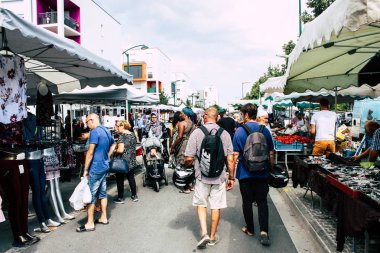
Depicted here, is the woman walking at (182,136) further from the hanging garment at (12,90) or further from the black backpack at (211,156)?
the hanging garment at (12,90)

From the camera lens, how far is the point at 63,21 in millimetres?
27906

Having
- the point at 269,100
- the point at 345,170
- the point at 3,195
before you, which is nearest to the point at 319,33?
the point at 345,170

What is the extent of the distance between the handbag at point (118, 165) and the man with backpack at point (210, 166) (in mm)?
2542

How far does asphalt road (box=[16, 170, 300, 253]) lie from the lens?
4434mm

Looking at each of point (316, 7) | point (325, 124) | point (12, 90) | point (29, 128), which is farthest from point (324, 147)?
point (316, 7)

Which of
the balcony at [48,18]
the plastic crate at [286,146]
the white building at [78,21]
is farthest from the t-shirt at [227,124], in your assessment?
the balcony at [48,18]

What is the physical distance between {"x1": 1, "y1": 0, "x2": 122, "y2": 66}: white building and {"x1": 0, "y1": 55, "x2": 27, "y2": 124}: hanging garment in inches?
677

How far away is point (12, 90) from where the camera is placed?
4.74 meters

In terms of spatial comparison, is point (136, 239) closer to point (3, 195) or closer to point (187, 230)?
Answer: point (187, 230)

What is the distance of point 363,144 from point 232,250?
3.97 meters

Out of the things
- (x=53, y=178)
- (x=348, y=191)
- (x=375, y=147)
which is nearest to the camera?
(x=348, y=191)

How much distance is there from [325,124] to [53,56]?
5.81 metres

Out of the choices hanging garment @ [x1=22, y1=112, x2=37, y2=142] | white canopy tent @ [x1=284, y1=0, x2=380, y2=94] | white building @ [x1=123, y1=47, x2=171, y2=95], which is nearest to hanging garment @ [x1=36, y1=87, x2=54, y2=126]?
hanging garment @ [x1=22, y1=112, x2=37, y2=142]

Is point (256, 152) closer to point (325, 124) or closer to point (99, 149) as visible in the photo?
point (99, 149)
